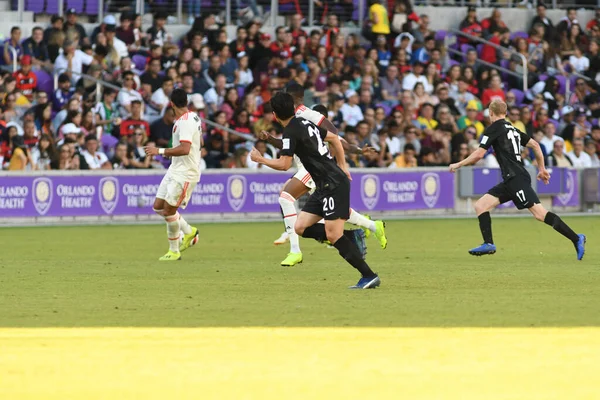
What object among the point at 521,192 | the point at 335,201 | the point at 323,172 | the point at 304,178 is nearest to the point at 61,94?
the point at 304,178

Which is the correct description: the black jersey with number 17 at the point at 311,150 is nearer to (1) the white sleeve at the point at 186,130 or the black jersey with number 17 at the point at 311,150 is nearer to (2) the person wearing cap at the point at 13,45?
(1) the white sleeve at the point at 186,130

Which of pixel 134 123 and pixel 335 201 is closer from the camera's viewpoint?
pixel 335 201

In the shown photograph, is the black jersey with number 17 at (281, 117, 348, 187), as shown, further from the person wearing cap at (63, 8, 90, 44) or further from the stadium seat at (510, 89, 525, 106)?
the stadium seat at (510, 89, 525, 106)

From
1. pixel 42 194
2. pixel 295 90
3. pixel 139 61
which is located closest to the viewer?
pixel 295 90

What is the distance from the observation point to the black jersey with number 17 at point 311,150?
12820 mm

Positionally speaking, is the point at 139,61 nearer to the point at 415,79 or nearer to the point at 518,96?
the point at 415,79

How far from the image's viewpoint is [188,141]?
16984 millimetres
